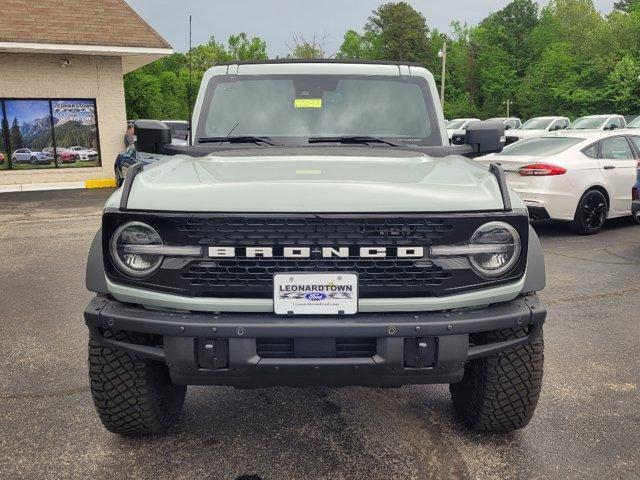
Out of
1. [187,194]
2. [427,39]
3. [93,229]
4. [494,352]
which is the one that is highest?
[427,39]

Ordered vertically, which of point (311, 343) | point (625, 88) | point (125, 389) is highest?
point (625, 88)

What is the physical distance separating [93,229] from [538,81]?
182ft

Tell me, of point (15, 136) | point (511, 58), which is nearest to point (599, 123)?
point (15, 136)

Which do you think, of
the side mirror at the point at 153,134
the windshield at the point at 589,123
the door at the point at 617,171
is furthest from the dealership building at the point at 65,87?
the windshield at the point at 589,123

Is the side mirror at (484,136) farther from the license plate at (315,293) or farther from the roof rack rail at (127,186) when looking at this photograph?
the roof rack rail at (127,186)

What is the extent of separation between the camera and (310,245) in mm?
2557

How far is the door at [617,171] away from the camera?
30.2ft

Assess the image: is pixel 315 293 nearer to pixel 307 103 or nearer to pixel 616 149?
pixel 307 103

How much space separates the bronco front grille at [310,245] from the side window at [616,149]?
7.69 metres

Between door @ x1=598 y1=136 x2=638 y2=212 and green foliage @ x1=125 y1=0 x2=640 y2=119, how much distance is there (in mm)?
34946

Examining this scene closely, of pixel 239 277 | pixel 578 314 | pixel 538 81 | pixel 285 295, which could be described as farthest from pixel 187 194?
pixel 538 81

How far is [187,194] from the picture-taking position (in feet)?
8.63

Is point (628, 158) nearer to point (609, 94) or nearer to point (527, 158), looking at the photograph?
point (527, 158)

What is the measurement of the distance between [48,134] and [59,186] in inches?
65.0
